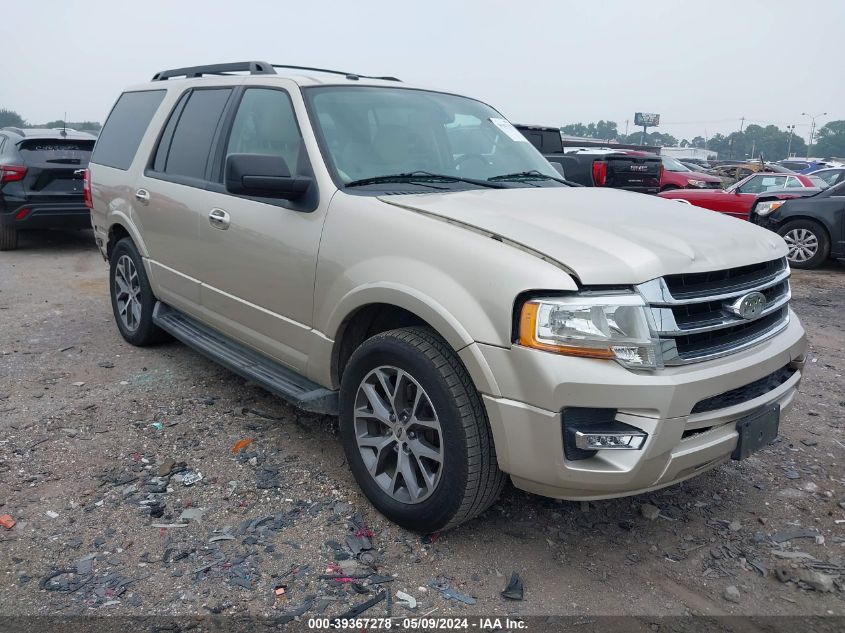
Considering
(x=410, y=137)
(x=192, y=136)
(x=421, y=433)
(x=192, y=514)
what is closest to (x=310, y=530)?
(x=192, y=514)

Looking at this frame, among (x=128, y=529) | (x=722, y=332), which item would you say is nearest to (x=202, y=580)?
(x=128, y=529)

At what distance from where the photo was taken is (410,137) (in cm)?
369

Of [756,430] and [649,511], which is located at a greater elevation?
[756,430]

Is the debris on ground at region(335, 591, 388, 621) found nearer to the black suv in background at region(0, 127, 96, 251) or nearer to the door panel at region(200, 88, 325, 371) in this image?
the door panel at region(200, 88, 325, 371)

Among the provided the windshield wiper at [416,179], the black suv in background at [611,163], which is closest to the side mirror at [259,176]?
the windshield wiper at [416,179]

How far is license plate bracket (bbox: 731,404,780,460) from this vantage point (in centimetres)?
269

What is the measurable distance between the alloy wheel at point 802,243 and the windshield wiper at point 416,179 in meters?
7.96

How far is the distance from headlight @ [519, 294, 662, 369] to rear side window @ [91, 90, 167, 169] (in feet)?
12.4

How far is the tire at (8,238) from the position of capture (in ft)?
31.0

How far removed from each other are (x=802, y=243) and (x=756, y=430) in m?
8.43

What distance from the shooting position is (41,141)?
31.0 feet

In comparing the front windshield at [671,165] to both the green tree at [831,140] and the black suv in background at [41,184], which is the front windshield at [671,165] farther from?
the green tree at [831,140]

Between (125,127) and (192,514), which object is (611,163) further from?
(192,514)

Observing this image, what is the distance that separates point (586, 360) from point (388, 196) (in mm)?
1260
